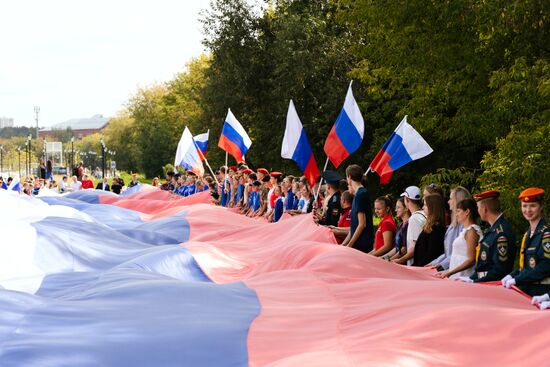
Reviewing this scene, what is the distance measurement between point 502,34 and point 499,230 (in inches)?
299

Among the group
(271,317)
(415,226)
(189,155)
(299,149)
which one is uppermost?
(299,149)

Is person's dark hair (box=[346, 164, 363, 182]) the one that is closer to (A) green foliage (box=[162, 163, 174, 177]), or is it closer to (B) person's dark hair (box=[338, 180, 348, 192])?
(B) person's dark hair (box=[338, 180, 348, 192])

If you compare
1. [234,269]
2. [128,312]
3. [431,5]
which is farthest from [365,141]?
[128,312]

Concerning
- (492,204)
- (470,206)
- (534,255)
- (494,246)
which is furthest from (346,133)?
(534,255)

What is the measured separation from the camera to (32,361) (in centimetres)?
469

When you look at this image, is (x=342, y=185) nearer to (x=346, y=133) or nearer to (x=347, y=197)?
(x=347, y=197)

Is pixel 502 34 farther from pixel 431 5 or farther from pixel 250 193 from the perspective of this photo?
pixel 250 193

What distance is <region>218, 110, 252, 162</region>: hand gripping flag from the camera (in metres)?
19.4

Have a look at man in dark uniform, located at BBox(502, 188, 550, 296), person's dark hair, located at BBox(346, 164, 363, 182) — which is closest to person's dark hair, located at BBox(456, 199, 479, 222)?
man in dark uniform, located at BBox(502, 188, 550, 296)

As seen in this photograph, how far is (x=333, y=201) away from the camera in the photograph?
1157cm

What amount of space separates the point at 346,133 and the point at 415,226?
3958mm

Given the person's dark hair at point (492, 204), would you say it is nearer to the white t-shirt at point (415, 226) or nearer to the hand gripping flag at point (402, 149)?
the white t-shirt at point (415, 226)

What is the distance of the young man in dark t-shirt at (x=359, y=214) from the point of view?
977cm

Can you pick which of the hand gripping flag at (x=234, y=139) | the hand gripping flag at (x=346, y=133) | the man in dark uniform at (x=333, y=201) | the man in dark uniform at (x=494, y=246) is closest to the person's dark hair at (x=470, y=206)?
the man in dark uniform at (x=494, y=246)
